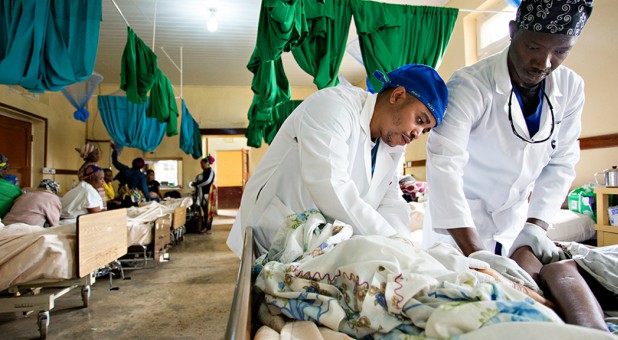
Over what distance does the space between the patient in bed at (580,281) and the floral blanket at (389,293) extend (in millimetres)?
278

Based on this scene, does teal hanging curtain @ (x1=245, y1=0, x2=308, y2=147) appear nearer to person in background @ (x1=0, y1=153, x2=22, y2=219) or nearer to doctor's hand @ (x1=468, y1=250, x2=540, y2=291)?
doctor's hand @ (x1=468, y1=250, x2=540, y2=291)

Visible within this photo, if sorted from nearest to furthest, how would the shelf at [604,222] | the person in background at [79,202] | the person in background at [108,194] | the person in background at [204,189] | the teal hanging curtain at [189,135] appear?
the shelf at [604,222] < the person in background at [79,202] < the person in background at [108,194] < the teal hanging curtain at [189,135] < the person in background at [204,189]

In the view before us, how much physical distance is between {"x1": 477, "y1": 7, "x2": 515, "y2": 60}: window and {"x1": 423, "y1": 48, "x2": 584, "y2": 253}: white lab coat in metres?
2.98

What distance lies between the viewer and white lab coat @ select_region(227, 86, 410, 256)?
40.3 inches

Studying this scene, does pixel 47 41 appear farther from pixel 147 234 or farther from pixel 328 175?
pixel 328 175

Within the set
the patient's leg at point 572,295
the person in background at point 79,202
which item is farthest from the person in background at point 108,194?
the patient's leg at point 572,295

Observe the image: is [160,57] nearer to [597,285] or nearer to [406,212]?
[406,212]

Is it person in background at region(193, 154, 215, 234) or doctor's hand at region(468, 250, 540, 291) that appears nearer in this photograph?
doctor's hand at region(468, 250, 540, 291)

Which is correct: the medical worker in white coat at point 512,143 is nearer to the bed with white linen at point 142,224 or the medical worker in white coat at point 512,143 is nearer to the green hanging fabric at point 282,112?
the bed with white linen at point 142,224

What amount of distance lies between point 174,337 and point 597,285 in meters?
2.35

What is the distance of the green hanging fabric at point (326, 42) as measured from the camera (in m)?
2.55

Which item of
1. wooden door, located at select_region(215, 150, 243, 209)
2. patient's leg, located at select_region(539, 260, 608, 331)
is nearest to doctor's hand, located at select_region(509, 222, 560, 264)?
patient's leg, located at select_region(539, 260, 608, 331)

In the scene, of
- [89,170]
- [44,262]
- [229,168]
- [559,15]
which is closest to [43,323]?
[44,262]

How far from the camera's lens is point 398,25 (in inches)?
105
